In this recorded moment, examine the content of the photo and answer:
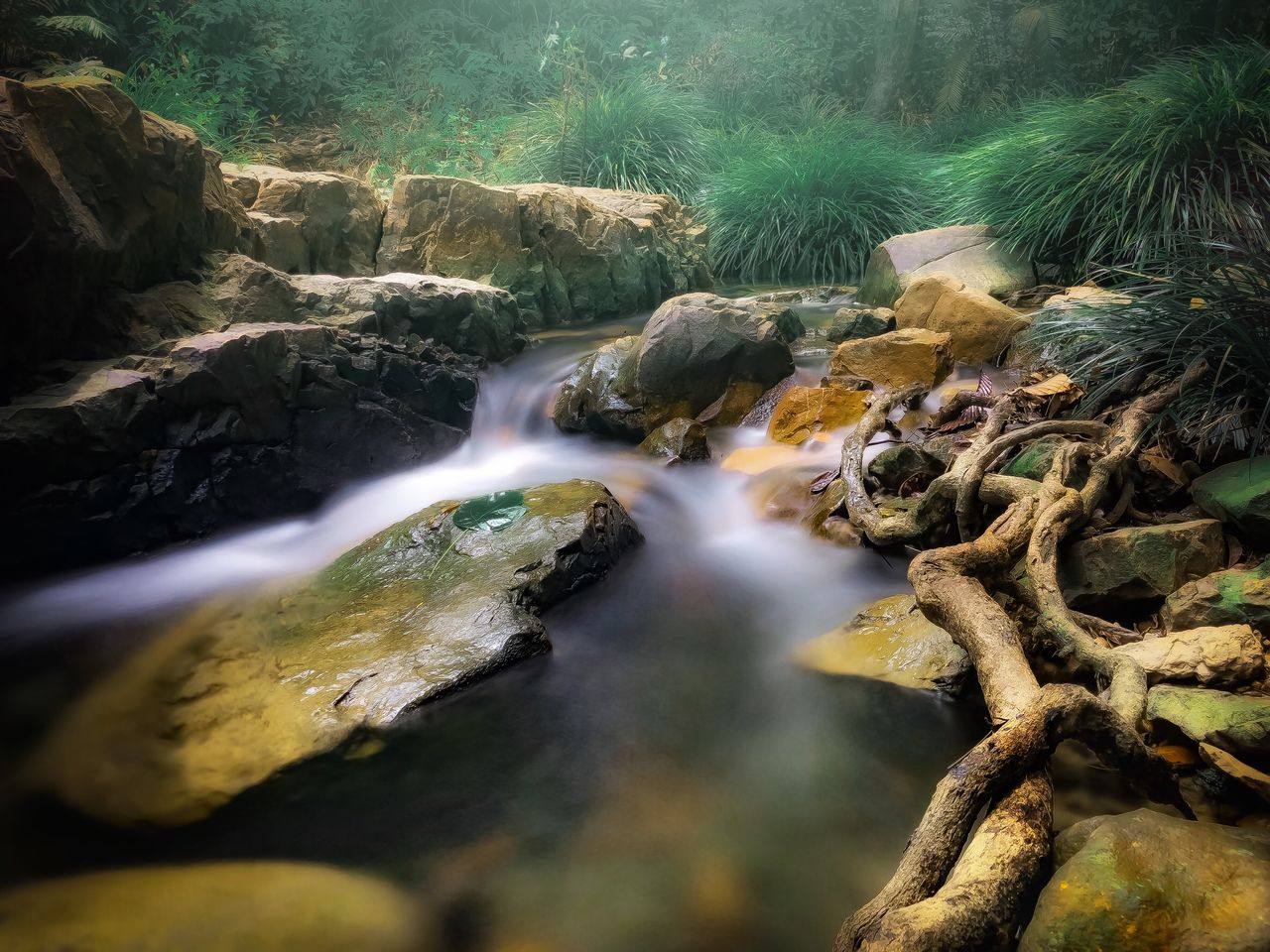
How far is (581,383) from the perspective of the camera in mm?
4797

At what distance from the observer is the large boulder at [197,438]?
10.5 feet

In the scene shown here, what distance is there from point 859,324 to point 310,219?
4081 millimetres

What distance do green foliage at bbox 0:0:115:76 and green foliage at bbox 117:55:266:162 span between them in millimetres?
407

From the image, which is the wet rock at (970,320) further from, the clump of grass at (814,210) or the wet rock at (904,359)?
the clump of grass at (814,210)

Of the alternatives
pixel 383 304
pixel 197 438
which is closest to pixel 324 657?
pixel 197 438

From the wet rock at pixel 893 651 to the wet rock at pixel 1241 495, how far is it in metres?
0.90

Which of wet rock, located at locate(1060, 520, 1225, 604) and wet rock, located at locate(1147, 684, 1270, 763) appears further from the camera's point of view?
wet rock, located at locate(1060, 520, 1225, 604)

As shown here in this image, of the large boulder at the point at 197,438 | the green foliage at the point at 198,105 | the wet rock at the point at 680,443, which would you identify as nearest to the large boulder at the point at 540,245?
the large boulder at the point at 197,438

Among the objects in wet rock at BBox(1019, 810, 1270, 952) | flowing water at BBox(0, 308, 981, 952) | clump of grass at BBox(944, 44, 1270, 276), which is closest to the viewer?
wet rock at BBox(1019, 810, 1270, 952)

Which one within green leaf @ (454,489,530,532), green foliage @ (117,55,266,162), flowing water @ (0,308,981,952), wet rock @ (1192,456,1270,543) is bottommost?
flowing water @ (0,308,981,952)

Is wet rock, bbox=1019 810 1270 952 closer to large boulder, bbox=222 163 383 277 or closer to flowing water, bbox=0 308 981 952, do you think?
flowing water, bbox=0 308 981 952

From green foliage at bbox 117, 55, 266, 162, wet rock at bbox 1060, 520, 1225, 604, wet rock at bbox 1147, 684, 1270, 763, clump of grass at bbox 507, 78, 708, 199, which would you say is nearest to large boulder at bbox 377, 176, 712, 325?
clump of grass at bbox 507, 78, 708, 199

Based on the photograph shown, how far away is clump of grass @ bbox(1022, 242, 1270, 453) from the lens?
2572 millimetres

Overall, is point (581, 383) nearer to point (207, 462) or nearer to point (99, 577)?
point (207, 462)
